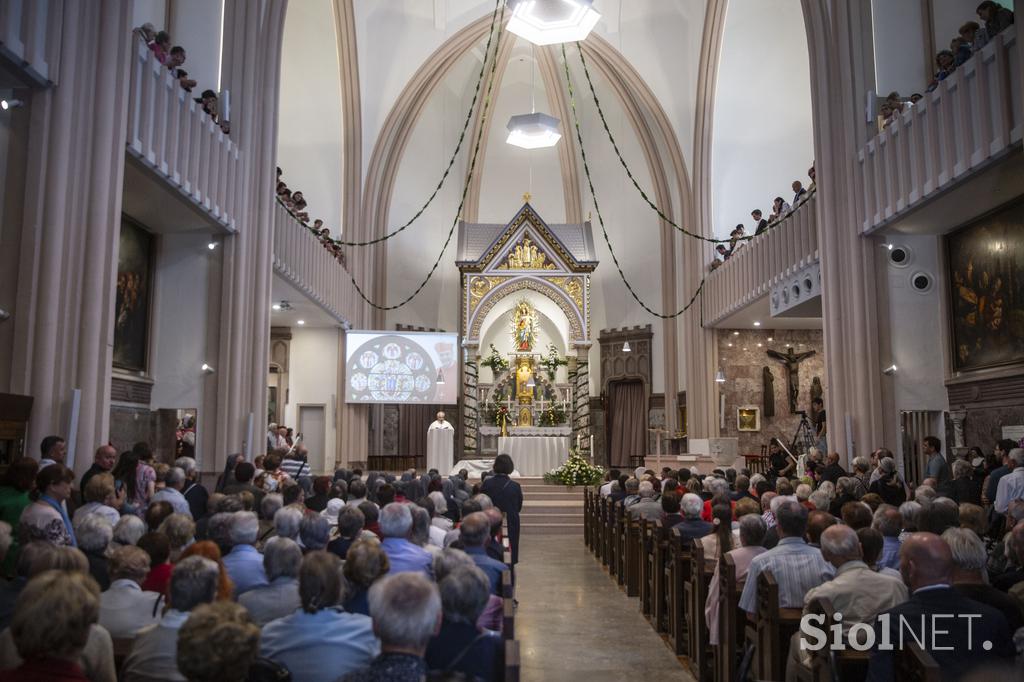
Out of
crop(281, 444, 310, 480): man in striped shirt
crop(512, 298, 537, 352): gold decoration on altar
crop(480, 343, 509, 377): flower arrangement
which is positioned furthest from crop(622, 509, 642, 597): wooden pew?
crop(512, 298, 537, 352): gold decoration on altar

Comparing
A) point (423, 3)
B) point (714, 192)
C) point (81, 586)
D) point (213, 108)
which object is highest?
point (423, 3)

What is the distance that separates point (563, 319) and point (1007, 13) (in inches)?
638

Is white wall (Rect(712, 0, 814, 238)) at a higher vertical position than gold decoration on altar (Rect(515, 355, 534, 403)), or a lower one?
higher

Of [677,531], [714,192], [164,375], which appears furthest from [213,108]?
[714,192]

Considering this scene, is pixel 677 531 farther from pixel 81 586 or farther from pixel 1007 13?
pixel 1007 13

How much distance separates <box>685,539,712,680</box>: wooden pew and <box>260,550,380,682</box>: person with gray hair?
9.67ft

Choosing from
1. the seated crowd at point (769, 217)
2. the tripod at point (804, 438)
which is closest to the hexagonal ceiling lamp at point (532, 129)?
the seated crowd at point (769, 217)

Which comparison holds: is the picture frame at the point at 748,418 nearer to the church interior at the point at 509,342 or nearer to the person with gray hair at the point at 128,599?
the church interior at the point at 509,342

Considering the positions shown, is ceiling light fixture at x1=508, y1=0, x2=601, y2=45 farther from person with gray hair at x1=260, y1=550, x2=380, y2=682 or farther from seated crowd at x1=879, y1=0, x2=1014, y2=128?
person with gray hair at x1=260, y1=550, x2=380, y2=682

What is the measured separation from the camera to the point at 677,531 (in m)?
6.19

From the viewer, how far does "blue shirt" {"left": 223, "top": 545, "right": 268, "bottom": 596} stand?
12.9ft

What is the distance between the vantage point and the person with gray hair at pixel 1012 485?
6844 mm

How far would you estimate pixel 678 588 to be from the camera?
6.12 m

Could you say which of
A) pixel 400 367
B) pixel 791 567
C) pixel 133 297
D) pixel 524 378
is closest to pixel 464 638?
pixel 791 567
